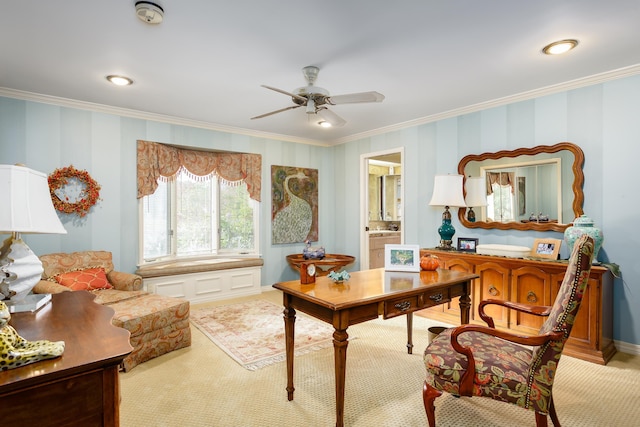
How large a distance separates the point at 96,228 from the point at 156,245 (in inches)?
30.3

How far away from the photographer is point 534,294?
3.12 metres

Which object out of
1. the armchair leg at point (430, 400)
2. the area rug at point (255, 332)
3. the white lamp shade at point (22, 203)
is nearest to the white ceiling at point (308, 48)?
the white lamp shade at point (22, 203)

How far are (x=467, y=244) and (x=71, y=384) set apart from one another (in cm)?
382

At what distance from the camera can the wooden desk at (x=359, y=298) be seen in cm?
190

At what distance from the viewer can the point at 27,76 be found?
3.13 m

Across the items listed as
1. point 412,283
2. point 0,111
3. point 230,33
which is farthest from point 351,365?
point 0,111

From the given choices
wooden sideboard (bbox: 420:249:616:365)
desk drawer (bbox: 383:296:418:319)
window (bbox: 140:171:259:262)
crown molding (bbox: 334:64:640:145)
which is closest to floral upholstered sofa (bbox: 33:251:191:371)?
→ window (bbox: 140:171:259:262)

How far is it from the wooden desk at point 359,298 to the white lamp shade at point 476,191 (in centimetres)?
170

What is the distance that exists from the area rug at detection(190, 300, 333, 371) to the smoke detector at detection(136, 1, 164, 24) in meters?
2.61

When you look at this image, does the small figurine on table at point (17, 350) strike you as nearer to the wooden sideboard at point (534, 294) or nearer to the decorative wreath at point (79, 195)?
the decorative wreath at point (79, 195)

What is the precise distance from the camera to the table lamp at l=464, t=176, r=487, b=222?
3.95m

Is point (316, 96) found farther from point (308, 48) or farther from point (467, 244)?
point (467, 244)

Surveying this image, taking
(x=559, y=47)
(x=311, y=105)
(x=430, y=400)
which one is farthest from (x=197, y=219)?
(x=559, y=47)

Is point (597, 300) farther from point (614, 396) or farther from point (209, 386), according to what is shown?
point (209, 386)
